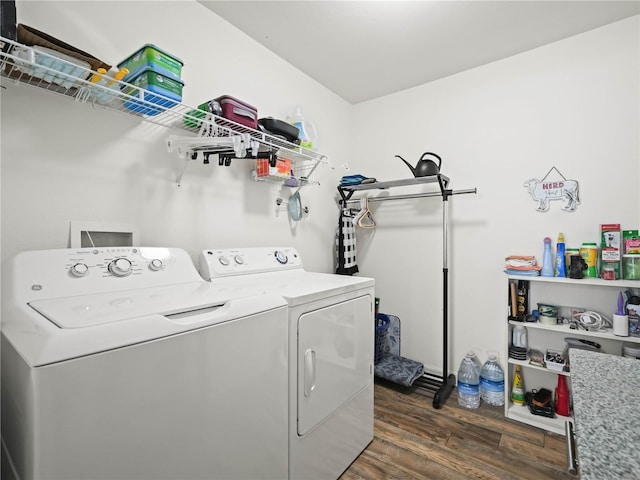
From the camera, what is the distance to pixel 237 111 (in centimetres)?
158

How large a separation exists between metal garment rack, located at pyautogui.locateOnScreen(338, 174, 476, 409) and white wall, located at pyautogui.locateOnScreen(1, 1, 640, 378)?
0.12 m

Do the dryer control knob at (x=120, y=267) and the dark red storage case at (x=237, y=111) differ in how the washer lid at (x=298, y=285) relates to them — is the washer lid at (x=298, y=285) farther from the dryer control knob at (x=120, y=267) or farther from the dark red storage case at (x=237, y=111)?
the dark red storage case at (x=237, y=111)

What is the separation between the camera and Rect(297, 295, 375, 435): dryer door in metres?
1.35

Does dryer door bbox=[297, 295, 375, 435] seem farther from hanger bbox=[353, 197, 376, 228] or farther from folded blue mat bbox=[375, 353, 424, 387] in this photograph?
hanger bbox=[353, 197, 376, 228]

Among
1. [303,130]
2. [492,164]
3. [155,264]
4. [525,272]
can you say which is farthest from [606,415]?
[492,164]

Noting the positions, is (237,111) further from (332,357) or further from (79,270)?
(332,357)

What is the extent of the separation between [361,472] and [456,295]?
4.95ft

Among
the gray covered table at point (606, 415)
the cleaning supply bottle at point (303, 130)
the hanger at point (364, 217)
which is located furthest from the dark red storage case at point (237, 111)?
the gray covered table at point (606, 415)

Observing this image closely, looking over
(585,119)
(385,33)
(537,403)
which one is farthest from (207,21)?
(537,403)

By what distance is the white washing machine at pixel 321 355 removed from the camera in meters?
1.33

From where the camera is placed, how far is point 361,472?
1639 mm

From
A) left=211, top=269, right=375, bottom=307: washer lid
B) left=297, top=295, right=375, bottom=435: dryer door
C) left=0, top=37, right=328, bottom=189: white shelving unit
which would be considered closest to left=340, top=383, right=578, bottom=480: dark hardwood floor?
left=297, top=295, right=375, bottom=435: dryer door

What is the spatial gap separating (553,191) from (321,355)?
6.49 ft

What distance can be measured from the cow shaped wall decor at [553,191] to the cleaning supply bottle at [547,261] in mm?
257
